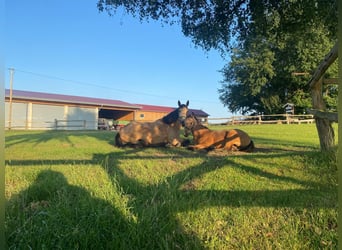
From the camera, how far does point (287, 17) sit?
7.20 m

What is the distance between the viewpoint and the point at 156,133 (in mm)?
9750

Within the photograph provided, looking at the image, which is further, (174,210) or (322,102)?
(322,102)

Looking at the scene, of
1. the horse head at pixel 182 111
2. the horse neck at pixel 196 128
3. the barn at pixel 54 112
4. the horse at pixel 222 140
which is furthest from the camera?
the barn at pixel 54 112

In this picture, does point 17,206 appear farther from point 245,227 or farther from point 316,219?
point 316,219

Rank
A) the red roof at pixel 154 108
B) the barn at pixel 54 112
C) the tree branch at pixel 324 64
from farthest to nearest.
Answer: the red roof at pixel 154 108, the barn at pixel 54 112, the tree branch at pixel 324 64

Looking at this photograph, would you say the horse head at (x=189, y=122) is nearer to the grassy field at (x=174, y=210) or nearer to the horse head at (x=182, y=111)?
the horse head at (x=182, y=111)

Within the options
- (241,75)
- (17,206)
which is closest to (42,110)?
(241,75)

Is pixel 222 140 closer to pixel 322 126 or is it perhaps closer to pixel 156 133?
pixel 156 133

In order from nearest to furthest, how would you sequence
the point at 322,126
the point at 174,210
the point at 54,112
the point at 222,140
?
the point at 174,210, the point at 322,126, the point at 222,140, the point at 54,112

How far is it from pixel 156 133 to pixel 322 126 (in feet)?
16.6

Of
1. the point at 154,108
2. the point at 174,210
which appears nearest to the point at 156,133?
the point at 174,210

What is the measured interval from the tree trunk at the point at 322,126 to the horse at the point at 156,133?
4.29 metres

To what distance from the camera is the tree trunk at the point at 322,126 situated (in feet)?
18.8

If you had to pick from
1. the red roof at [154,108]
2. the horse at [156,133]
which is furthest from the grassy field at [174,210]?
the red roof at [154,108]
